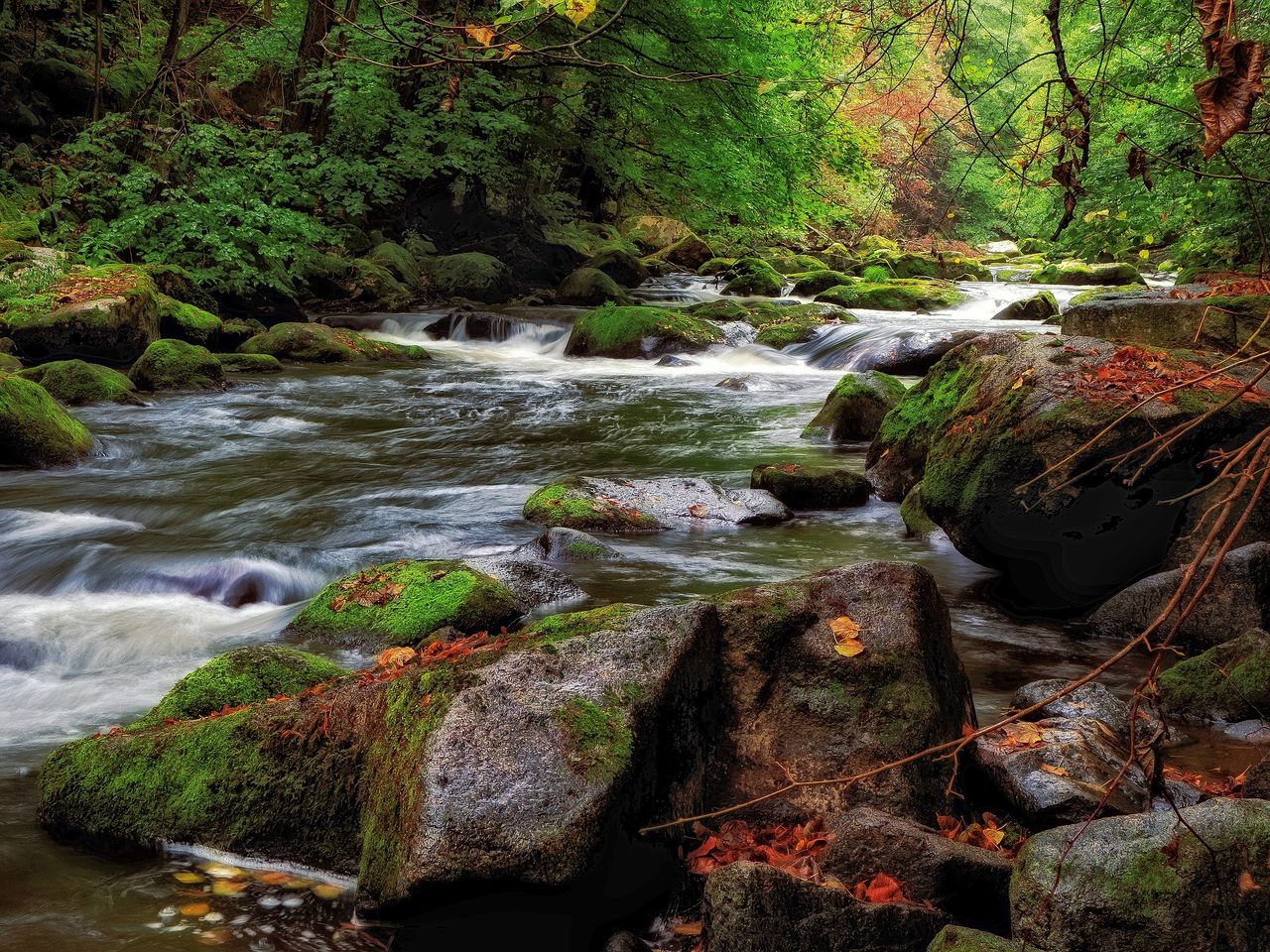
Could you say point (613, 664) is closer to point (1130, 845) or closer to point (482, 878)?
point (482, 878)

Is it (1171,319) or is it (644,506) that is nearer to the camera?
(1171,319)

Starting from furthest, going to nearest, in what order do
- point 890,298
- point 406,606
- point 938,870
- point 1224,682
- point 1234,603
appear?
1. point 890,298
2. point 406,606
3. point 1234,603
4. point 1224,682
5. point 938,870

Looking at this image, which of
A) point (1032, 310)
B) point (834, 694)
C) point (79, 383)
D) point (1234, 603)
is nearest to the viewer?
point (834, 694)

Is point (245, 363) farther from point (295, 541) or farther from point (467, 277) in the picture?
point (295, 541)

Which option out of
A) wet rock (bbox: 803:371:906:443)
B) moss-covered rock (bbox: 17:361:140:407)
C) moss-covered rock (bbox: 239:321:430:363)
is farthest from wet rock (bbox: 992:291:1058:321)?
moss-covered rock (bbox: 17:361:140:407)

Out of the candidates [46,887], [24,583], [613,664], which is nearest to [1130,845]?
[613,664]

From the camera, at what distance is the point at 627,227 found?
94.3ft

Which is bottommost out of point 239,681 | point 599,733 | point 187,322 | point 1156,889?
point 239,681

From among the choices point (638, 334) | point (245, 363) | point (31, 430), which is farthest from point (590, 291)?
point (31, 430)

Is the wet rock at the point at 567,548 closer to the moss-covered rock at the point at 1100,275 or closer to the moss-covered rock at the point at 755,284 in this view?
the moss-covered rock at the point at 755,284

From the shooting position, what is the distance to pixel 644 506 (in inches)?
300

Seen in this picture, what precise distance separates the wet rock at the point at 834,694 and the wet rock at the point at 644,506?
12.4 ft

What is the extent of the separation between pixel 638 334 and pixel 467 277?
5.45 metres

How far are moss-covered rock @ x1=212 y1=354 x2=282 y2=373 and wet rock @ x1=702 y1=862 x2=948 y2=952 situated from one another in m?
13.3
